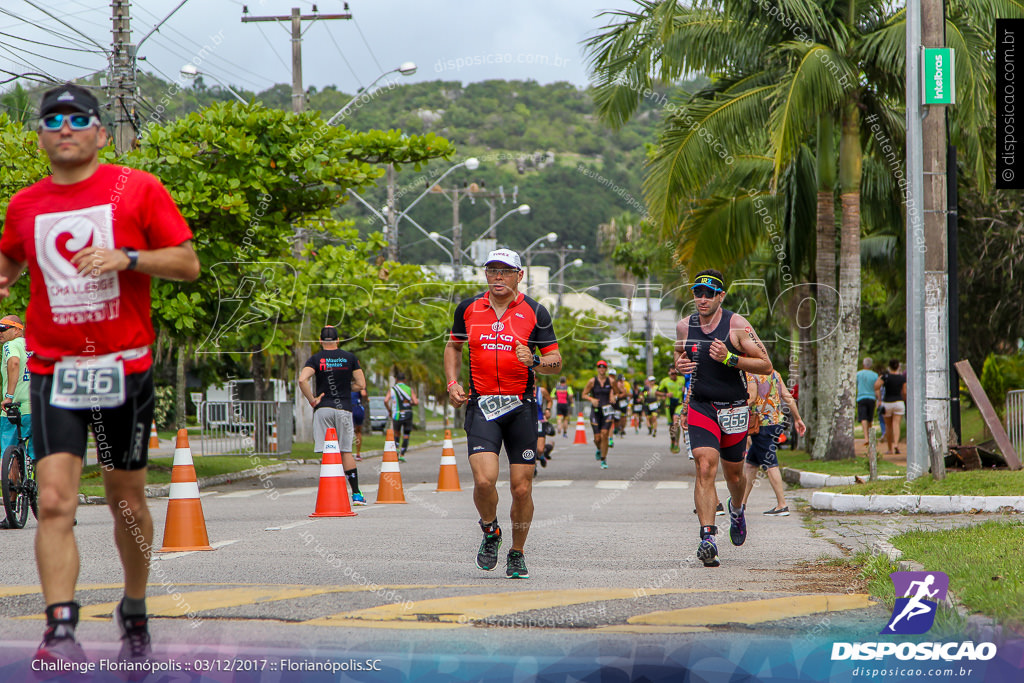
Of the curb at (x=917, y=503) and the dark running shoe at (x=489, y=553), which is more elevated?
the dark running shoe at (x=489, y=553)

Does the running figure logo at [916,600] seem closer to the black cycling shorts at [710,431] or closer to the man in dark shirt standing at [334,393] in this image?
the black cycling shorts at [710,431]

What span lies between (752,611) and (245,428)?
20414 mm

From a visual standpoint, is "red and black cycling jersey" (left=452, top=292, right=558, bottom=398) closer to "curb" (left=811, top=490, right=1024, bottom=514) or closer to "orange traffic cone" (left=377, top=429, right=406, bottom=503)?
"curb" (left=811, top=490, right=1024, bottom=514)

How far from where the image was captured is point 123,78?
20.0 meters

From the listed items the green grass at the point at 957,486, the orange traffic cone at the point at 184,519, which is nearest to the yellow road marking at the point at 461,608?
the orange traffic cone at the point at 184,519

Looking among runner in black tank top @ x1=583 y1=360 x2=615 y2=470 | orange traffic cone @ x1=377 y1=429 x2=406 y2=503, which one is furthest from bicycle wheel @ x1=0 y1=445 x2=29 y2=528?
runner in black tank top @ x1=583 y1=360 x2=615 y2=470

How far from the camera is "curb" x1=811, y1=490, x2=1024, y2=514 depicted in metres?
11.7

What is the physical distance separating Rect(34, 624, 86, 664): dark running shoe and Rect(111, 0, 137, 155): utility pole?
16.5 meters

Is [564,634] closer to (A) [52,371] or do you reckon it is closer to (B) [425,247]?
(A) [52,371]

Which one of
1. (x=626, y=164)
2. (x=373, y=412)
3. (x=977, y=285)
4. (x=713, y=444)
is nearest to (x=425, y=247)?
(x=626, y=164)

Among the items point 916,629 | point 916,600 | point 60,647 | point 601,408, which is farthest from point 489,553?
point 601,408

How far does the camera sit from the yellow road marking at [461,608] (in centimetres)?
554

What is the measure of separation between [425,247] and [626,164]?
15935 mm

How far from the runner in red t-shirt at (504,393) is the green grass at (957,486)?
630cm
